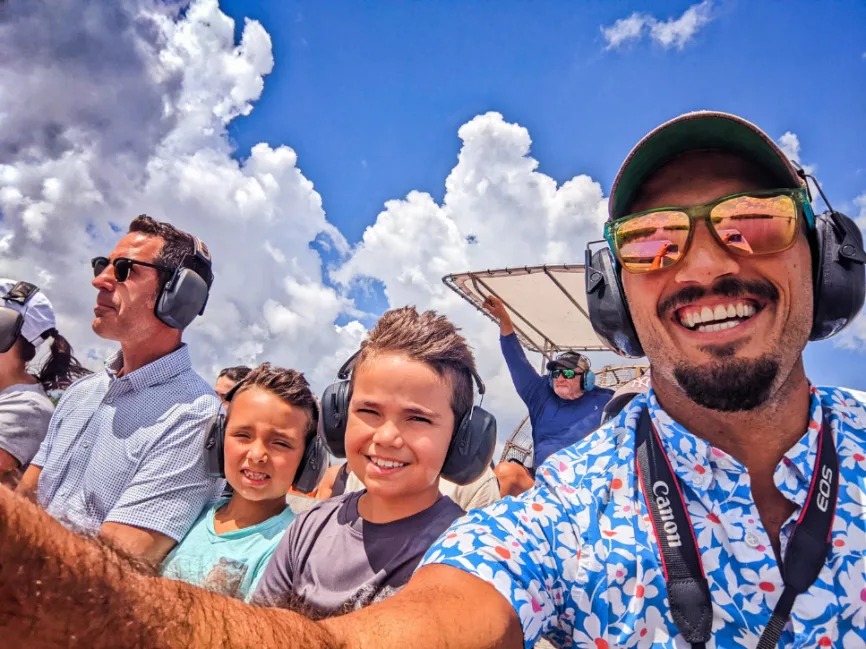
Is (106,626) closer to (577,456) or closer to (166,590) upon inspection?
(166,590)

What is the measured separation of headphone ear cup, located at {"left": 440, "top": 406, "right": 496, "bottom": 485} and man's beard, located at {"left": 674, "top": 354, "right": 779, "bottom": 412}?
926 mm

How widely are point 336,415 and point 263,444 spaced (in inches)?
20.2

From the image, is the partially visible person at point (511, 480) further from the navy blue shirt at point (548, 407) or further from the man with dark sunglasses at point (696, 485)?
the man with dark sunglasses at point (696, 485)

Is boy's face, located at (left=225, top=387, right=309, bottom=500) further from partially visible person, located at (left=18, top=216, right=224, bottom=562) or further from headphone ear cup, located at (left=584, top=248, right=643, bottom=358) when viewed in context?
headphone ear cup, located at (left=584, top=248, right=643, bottom=358)

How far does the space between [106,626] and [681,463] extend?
128cm

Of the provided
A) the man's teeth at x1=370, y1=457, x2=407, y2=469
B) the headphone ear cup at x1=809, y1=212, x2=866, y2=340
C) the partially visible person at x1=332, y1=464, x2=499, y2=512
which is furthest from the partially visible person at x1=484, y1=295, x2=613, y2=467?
the headphone ear cup at x1=809, y1=212, x2=866, y2=340

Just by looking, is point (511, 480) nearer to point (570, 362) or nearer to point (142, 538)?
point (570, 362)

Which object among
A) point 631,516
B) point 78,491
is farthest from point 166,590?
point 78,491

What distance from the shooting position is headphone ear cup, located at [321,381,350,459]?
2102 mm

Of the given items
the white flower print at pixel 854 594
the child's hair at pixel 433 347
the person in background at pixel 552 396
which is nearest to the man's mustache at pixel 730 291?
the white flower print at pixel 854 594

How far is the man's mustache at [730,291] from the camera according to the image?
1.34 meters

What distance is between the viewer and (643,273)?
4.89 ft

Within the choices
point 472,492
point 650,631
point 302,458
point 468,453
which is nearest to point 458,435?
point 468,453

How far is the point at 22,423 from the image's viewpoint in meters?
3.38
